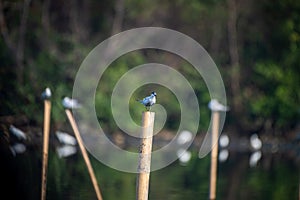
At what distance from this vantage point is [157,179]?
21.8 metres

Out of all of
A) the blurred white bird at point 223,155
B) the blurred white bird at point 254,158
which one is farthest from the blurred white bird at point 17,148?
the blurred white bird at point 254,158

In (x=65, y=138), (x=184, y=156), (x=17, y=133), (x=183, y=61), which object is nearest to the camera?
(x=17, y=133)

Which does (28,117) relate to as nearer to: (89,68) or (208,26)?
(89,68)

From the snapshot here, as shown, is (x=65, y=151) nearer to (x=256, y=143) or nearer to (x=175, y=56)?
(x=256, y=143)

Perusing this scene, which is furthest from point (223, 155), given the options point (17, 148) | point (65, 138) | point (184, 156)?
point (17, 148)

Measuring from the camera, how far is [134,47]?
32.0m

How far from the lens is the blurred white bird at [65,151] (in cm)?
2516

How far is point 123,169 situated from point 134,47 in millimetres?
9186

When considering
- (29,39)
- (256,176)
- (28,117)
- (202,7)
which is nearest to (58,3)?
(29,39)

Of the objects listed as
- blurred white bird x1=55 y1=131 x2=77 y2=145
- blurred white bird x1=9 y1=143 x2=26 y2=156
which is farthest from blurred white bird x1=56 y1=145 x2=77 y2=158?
blurred white bird x1=9 y1=143 x2=26 y2=156

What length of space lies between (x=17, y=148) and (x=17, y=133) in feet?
5.75

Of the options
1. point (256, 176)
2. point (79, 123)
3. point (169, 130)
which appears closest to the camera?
point (256, 176)

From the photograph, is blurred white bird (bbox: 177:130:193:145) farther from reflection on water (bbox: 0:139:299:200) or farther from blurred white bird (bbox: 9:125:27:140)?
blurred white bird (bbox: 9:125:27:140)

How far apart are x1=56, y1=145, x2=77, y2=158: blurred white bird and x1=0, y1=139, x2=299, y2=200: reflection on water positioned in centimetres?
14
